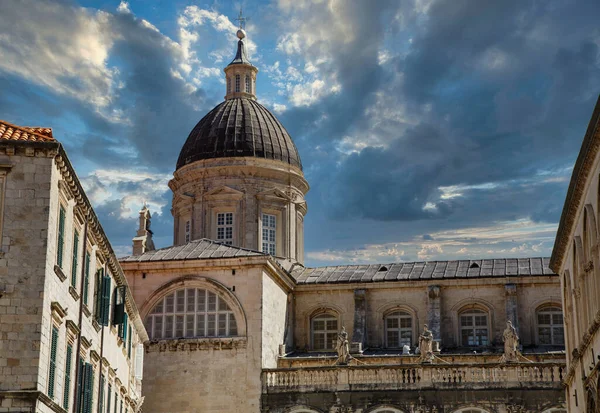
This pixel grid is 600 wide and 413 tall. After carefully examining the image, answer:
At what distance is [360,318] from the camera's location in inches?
2061

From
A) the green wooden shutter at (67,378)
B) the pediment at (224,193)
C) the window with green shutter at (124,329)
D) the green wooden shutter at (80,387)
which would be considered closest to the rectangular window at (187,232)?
the pediment at (224,193)

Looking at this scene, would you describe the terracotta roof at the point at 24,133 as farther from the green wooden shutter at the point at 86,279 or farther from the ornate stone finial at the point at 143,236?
the ornate stone finial at the point at 143,236

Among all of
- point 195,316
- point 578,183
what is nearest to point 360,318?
point 195,316

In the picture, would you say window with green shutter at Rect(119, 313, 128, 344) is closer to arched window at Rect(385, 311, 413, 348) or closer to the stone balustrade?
the stone balustrade

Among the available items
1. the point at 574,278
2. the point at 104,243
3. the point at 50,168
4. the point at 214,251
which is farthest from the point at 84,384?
the point at 214,251

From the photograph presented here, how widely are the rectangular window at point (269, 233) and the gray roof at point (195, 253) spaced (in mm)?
5419

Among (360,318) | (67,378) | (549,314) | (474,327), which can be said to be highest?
(360,318)

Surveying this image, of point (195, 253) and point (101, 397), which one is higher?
point (195, 253)

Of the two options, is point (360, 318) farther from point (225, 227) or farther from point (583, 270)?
point (583, 270)

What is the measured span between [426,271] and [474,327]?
4.01 m

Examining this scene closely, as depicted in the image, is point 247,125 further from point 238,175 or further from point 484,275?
point 484,275

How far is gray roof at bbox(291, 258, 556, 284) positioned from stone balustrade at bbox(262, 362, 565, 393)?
8996 mm

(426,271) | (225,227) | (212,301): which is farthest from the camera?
(225,227)

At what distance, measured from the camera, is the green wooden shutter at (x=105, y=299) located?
30430 millimetres
